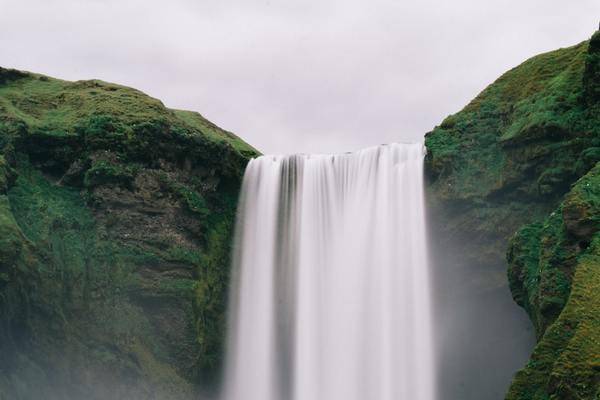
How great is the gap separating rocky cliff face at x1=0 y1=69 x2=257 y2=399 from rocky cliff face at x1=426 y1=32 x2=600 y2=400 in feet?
33.8

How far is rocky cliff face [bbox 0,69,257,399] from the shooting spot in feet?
79.8

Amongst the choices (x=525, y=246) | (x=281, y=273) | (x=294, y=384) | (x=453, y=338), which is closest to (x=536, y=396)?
(x=525, y=246)

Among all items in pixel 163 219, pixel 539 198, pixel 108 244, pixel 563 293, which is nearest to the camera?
pixel 563 293

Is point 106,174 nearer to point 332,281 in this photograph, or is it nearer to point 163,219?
point 163,219

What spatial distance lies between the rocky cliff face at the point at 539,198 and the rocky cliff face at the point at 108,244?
33.8 ft

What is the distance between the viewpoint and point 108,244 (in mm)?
27406

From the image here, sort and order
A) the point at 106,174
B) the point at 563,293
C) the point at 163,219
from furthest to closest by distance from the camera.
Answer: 1. the point at 163,219
2. the point at 106,174
3. the point at 563,293

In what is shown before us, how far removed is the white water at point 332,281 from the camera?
26.8 m

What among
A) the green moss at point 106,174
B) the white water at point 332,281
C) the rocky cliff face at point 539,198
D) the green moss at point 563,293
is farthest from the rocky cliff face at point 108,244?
the green moss at point 563,293

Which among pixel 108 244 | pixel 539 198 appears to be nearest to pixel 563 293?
pixel 539 198

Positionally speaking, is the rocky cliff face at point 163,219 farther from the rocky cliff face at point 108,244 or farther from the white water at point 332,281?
the white water at point 332,281

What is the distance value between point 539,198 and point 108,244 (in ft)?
55.1

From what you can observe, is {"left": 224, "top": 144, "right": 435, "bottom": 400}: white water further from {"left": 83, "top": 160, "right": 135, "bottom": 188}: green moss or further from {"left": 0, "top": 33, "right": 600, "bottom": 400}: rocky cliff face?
{"left": 83, "top": 160, "right": 135, "bottom": 188}: green moss

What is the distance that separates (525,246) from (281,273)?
Result: 12761 mm
